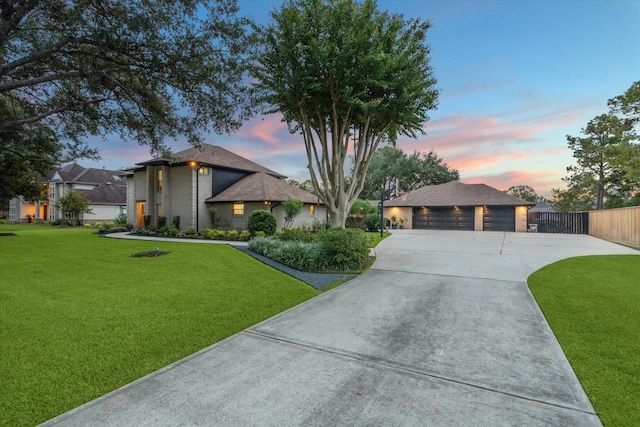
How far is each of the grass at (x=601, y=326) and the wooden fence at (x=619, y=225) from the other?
337 inches

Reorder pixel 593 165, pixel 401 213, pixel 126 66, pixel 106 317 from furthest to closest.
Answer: pixel 593 165 → pixel 401 213 → pixel 126 66 → pixel 106 317

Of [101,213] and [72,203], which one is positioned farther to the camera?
[101,213]

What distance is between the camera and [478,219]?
27.0 metres

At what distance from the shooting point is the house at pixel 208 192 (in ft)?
62.9

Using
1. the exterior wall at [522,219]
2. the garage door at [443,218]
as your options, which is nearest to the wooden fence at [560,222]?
the exterior wall at [522,219]

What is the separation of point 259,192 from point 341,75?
453 inches

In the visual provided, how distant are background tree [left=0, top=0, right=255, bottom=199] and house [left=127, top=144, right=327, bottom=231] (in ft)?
24.5

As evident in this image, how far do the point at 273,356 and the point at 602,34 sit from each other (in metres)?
16.6

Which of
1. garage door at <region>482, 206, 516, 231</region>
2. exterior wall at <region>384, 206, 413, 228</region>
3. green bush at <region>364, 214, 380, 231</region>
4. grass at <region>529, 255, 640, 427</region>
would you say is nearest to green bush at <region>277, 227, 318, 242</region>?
grass at <region>529, 255, 640, 427</region>

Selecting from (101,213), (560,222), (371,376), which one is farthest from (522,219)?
(101,213)

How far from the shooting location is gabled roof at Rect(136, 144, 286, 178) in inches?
765

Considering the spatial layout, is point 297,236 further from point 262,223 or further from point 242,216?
point 242,216

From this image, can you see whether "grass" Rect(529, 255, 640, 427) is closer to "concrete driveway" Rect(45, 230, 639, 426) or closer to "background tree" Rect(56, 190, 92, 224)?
"concrete driveway" Rect(45, 230, 639, 426)

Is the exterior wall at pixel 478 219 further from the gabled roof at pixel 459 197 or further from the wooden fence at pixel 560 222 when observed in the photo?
the wooden fence at pixel 560 222
